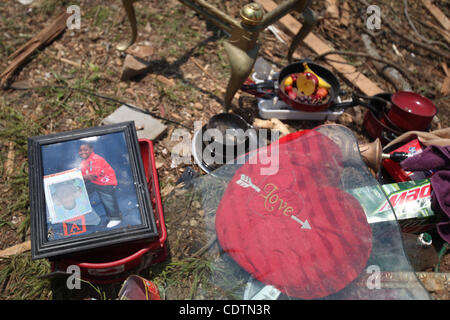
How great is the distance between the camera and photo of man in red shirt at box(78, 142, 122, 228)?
1535mm

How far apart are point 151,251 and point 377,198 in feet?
3.62

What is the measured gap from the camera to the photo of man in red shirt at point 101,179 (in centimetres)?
154

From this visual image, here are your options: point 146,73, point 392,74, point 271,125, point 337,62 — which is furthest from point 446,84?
point 146,73

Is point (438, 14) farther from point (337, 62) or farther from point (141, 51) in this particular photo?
point (141, 51)

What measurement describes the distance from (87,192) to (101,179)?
9 centimetres

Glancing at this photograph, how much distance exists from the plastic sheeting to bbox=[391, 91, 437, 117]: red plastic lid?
2.66 feet

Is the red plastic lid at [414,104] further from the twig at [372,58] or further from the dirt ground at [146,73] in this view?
the twig at [372,58]

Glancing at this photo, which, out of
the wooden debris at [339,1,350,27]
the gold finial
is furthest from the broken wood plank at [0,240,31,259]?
the wooden debris at [339,1,350,27]

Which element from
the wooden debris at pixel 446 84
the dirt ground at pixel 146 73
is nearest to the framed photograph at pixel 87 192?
the dirt ground at pixel 146 73

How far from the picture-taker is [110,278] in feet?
5.45

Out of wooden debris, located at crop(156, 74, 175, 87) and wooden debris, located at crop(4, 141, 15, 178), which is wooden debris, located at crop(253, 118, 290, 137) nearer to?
wooden debris, located at crop(156, 74, 175, 87)

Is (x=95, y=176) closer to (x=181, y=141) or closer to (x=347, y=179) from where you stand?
(x=181, y=141)

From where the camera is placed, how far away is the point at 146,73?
2.66 m
